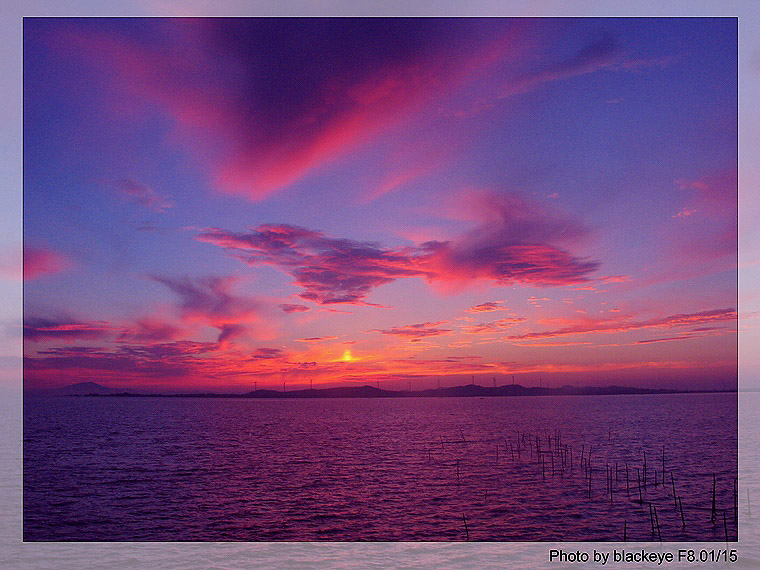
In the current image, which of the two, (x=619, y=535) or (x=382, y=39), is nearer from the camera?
(x=382, y=39)

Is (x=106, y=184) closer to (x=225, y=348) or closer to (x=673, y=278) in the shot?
(x=673, y=278)

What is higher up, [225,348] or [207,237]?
[207,237]

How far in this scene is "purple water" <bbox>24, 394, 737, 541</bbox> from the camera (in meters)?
35.8

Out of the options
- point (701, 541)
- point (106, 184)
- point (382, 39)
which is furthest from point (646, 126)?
point (106, 184)

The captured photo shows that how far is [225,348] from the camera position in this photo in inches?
3219

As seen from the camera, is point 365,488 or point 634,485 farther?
point 634,485

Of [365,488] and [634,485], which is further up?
[365,488]

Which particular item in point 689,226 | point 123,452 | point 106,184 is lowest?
point 123,452

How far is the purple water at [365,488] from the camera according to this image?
117 feet

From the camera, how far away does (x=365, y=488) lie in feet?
156

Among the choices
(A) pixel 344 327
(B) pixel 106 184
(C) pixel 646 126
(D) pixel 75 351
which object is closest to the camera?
(C) pixel 646 126

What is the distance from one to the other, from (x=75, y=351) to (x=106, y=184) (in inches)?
1317

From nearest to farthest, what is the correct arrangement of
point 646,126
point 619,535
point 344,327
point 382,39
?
point 382,39 → point 646,126 → point 619,535 → point 344,327

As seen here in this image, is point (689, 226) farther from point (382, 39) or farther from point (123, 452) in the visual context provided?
point (123, 452)
